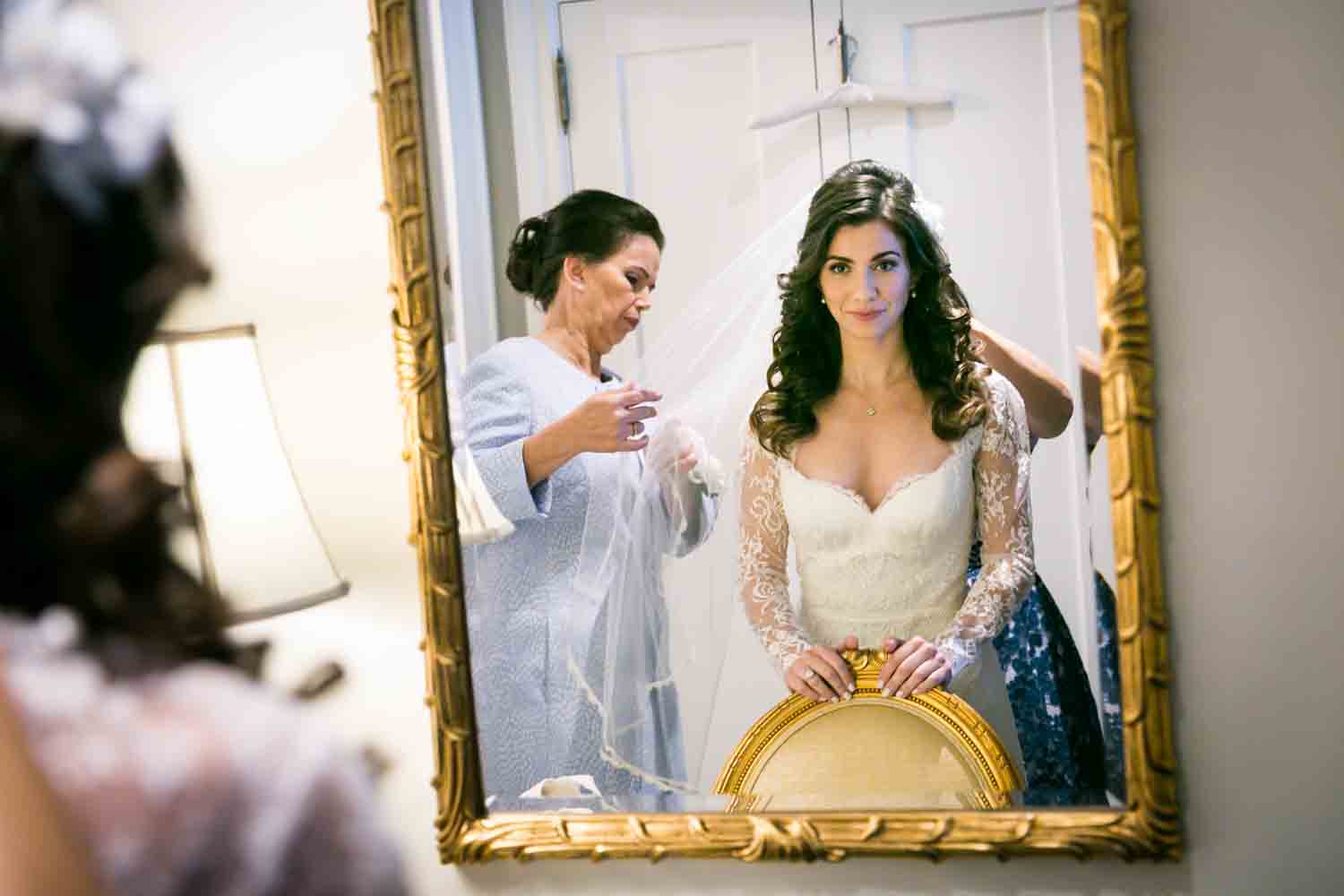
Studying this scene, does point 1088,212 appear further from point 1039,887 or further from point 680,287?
point 1039,887

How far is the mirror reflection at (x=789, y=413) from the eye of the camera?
3.68 feet

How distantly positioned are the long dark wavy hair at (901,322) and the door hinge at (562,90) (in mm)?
266

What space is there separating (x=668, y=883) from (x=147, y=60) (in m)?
1.08

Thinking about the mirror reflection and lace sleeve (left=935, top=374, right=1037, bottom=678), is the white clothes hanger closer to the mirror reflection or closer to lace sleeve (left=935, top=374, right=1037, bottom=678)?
the mirror reflection

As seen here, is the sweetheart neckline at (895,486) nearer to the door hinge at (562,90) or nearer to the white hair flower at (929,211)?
the white hair flower at (929,211)

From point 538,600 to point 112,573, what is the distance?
0.52 metres

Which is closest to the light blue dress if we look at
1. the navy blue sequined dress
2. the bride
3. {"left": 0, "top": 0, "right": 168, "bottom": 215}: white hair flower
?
the bride

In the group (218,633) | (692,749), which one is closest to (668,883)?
(692,749)

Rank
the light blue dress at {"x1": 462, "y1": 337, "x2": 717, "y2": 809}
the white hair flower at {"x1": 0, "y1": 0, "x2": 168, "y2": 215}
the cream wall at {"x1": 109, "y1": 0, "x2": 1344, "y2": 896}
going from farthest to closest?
the white hair flower at {"x1": 0, "y1": 0, "x2": 168, "y2": 215} → the light blue dress at {"x1": 462, "y1": 337, "x2": 717, "y2": 809} → the cream wall at {"x1": 109, "y1": 0, "x2": 1344, "y2": 896}

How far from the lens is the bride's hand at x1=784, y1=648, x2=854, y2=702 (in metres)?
1.17

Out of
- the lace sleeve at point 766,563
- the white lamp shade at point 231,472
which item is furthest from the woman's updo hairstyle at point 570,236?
the white lamp shade at point 231,472

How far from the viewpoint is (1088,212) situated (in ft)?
3.64

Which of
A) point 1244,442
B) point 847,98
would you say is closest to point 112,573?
point 847,98

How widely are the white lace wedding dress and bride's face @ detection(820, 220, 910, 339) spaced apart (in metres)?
0.12
